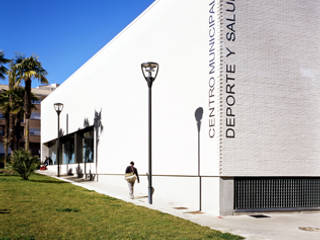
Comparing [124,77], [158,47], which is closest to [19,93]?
[124,77]

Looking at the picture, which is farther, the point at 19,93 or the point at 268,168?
the point at 19,93

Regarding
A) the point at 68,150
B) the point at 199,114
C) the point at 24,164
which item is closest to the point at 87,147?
the point at 68,150

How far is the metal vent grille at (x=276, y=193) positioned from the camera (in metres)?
13.8

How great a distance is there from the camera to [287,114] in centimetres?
1482

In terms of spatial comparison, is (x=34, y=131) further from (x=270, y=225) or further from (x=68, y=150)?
(x=270, y=225)

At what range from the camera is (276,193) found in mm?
14320

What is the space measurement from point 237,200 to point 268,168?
1723 mm

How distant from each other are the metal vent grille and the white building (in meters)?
0.04

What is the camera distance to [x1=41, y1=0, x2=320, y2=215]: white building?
13.8 m

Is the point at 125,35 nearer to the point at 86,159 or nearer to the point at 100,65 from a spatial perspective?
the point at 100,65

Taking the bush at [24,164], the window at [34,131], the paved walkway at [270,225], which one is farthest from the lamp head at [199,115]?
the window at [34,131]

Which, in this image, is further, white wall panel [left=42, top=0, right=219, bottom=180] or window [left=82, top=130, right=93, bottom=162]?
window [left=82, top=130, right=93, bottom=162]

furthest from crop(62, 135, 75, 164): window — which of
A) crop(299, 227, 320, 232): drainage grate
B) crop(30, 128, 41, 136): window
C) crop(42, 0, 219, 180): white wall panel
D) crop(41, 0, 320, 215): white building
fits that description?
crop(30, 128, 41, 136): window

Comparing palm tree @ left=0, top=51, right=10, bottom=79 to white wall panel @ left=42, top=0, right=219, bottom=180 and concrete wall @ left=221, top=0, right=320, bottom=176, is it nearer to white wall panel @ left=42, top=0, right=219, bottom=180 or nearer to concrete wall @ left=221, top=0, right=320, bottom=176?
white wall panel @ left=42, top=0, right=219, bottom=180
